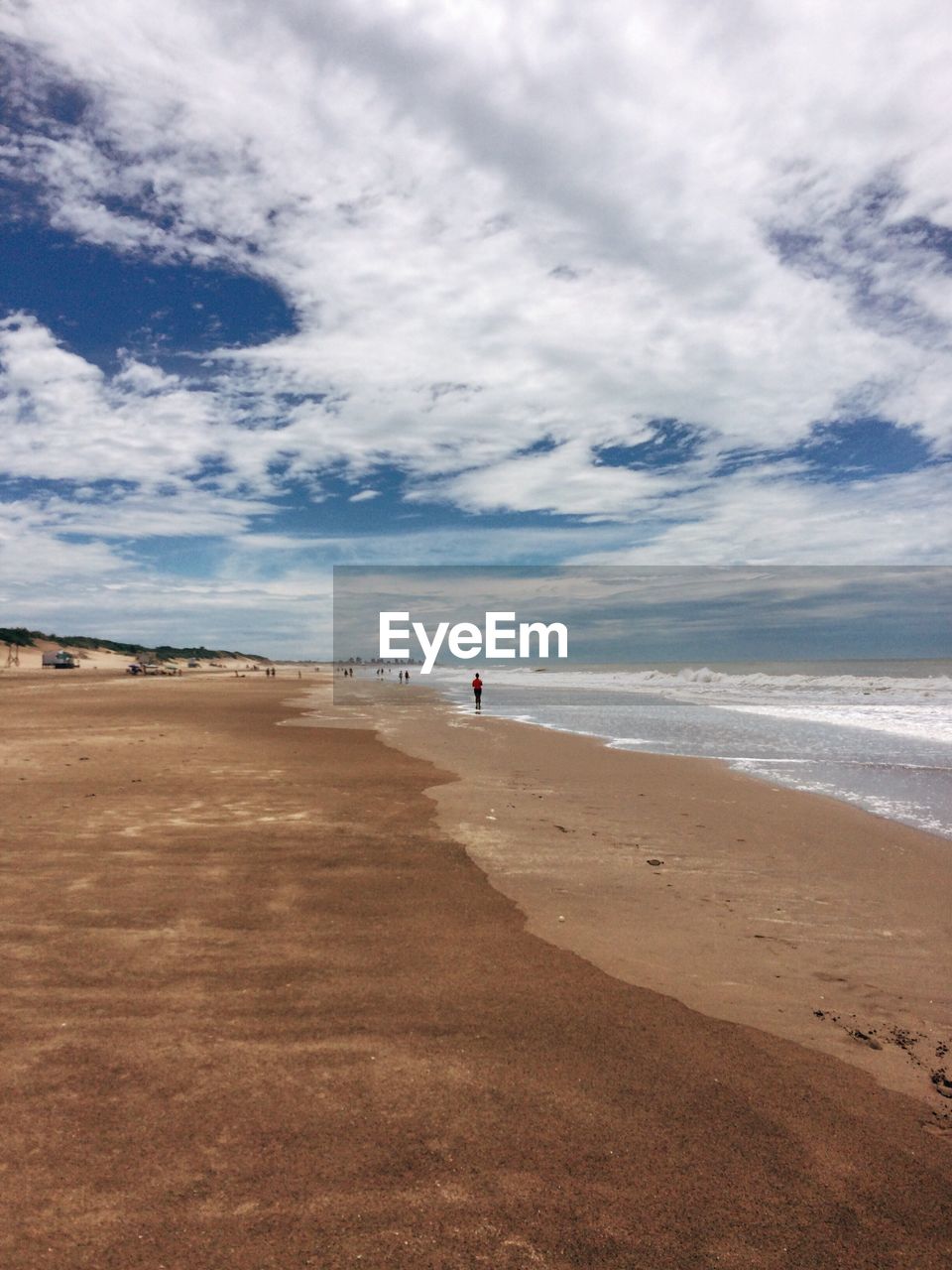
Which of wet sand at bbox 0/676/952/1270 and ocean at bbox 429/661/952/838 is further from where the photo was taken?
ocean at bbox 429/661/952/838

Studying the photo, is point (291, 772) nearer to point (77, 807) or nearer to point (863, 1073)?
point (77, 807)

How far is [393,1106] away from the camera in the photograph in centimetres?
374

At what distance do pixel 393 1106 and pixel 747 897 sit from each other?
4868 millimetres

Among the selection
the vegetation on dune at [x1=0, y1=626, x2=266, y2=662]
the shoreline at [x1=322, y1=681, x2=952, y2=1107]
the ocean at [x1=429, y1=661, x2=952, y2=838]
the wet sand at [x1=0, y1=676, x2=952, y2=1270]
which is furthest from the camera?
the vegetation on dune at [x1=0, y1=626, x2=266, y2=662]

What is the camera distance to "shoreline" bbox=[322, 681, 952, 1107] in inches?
197

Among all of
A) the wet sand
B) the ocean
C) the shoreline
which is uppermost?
the wet sand

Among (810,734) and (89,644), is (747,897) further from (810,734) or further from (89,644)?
(89,644)

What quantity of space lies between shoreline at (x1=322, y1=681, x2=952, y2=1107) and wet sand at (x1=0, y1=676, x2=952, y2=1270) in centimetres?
38

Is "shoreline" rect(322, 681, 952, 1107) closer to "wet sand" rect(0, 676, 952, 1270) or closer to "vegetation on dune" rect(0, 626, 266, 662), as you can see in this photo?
"wet sand" rect(0, 676, 952, 1270)

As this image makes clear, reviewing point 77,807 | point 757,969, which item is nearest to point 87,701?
point 77,807

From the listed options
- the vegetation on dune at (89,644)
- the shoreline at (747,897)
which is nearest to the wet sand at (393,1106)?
the shoreline at (747,897)

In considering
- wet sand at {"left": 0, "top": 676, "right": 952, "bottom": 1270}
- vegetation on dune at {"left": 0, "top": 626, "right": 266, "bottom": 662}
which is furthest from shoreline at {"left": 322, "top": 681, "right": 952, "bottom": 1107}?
vegetation on dune at {"left": 0, "top": 626, "right": 266, "bottom": 662}

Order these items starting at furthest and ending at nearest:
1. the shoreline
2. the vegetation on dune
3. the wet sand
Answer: the vegetation on dune, the shoreline, the wet sand

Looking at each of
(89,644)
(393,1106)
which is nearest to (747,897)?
(393,1106)
